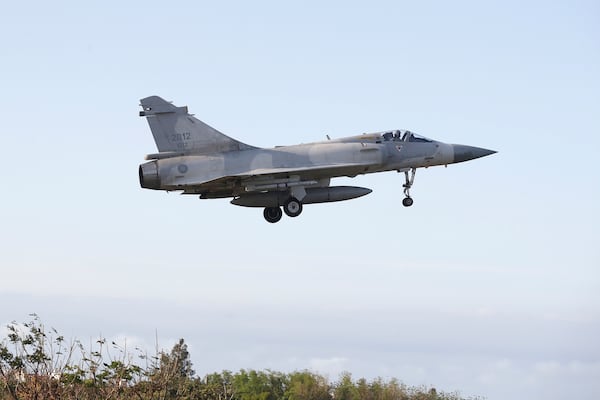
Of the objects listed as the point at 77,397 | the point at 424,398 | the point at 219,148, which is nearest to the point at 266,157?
the point at 219,148

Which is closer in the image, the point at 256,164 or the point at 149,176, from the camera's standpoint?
the point at 149,176

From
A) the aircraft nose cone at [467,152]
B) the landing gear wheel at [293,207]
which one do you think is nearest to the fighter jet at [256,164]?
the landing gear wheel at [293,207]

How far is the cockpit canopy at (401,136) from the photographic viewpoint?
157 ft

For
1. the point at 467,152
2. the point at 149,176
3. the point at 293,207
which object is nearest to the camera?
the point at 149,176

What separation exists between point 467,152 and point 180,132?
1130 centimetres

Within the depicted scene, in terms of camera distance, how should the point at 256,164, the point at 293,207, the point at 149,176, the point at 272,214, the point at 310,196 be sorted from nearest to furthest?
the point at 149,176 → the point at 256,164 → the point at 293,207 → the point at 310,196 → the point at 272,214

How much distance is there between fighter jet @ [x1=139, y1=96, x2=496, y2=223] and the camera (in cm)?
4550

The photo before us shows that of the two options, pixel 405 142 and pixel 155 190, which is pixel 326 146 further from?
pixel 155 190

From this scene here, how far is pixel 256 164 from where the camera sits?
151ft

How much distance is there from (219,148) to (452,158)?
916 cm

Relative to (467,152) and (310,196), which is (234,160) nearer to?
(310,196)

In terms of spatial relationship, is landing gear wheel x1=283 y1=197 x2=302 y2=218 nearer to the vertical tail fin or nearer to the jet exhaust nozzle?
the vertical tail fin

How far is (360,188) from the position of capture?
153ft

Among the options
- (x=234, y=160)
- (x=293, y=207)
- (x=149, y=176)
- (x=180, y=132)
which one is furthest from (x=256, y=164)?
(x=149, y=176)
